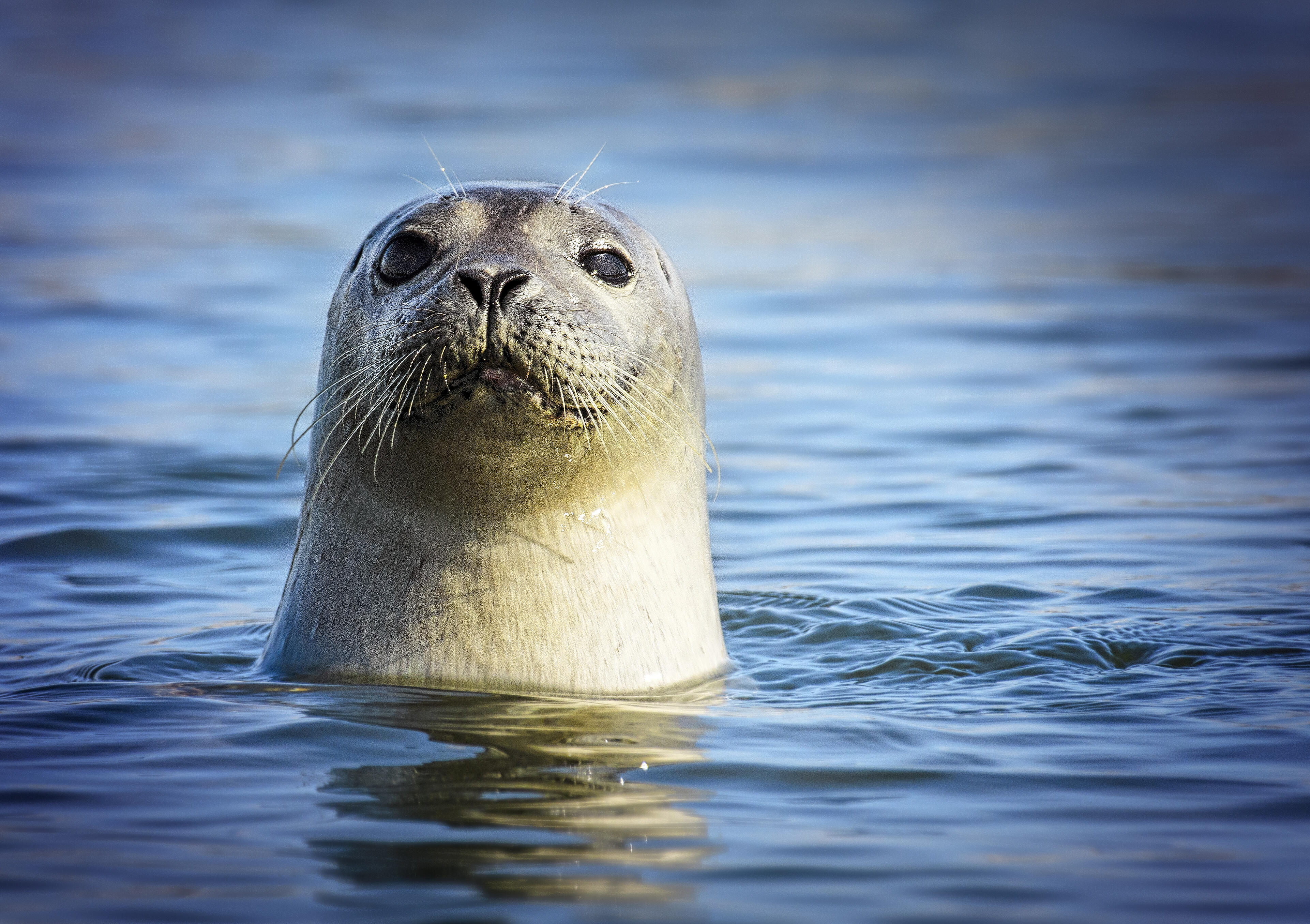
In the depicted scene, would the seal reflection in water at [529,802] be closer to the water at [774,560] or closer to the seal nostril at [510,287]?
the water at [774,560]

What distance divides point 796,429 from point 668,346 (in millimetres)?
4684

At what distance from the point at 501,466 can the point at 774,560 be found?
2.75 m

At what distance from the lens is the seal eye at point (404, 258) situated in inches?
186

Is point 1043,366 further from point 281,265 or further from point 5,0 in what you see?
point 5,0

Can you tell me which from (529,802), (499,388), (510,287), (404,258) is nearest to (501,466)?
(499,388)

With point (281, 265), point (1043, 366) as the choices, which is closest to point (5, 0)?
point (281, 265)

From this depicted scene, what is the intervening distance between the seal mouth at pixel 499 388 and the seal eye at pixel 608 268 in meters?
0.52

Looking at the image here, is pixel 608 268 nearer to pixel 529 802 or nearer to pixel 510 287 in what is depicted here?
pixel 510 287

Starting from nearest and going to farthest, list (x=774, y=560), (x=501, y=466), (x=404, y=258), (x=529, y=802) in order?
(x=529, y=802) → (x=501, y=466) → (x=404, y=258) → (x=774, y=560)

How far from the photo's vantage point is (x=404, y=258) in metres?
4.76

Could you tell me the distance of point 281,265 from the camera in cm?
1473

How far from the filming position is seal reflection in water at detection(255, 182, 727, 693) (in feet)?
14.4

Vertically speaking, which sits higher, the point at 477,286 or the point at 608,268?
the point at 608,268

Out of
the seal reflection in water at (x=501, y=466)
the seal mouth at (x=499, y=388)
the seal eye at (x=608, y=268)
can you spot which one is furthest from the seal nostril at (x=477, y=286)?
the seal eye at (x=608, y=268)
